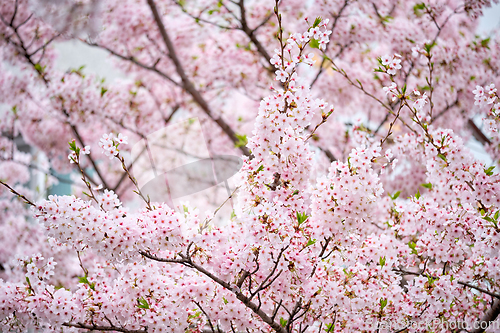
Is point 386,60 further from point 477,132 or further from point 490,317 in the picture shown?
point 477,132

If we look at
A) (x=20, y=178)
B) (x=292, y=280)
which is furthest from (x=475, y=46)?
(x=20, y=178)

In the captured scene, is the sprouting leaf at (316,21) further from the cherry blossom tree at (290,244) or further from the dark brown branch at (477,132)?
the dark brown branch at (477,132)

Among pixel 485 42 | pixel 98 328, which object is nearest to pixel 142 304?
pixel 98 328

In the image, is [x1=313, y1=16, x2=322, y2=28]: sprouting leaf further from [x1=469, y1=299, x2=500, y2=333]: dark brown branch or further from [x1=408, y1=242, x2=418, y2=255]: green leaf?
[x1=469, y1=299, x2=500, y2=333]: dark brown branch

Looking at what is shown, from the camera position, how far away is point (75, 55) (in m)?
7.78

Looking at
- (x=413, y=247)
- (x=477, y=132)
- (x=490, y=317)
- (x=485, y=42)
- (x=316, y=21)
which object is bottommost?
(x=490, y=317)

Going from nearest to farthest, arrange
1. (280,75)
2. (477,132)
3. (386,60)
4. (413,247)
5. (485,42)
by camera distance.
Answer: (280,75), (386,60), (413,247), (485,42), (477,132)

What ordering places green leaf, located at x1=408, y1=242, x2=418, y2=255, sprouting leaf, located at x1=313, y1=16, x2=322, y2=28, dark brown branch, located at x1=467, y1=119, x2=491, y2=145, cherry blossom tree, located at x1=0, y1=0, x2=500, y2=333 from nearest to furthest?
cherry blossom tree, located at x1=0, y1=0, x2=500, y2=333 < sprouting leaf, located at x1=313, y1=16, x2=322, y2=28 < green leaf, located at x1=408, y1=242, x2=418, y2=255 < dark brown branch, located at x1=467, y1=119, x2=491, y2=145

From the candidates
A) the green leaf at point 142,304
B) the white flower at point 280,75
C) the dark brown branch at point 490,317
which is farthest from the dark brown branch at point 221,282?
the dark brown branch at point 490,317

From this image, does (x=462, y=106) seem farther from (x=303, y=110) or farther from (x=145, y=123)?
(x=145, y=123)

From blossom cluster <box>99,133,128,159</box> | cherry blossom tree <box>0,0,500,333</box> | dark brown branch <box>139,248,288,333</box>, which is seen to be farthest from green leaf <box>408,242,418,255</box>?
blossom cluster <box>99,133,128,159</box>

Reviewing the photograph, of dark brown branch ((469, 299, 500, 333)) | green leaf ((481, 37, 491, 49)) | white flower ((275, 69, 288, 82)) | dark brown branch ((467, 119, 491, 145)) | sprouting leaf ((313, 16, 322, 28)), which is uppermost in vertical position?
green leaf ((481, 37, 491, 49))

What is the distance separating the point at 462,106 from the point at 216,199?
246 cm

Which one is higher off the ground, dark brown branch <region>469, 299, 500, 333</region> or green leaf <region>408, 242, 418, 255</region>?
green leaf <region>408, 242, 418, 255</region>
